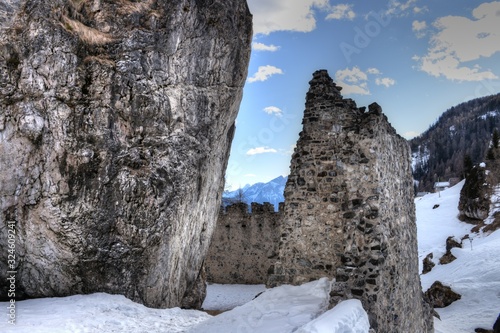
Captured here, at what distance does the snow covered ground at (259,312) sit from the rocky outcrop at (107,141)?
1.27 meters

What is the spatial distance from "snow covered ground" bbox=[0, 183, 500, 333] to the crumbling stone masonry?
46 cm

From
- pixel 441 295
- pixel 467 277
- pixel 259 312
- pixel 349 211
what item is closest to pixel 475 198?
pixel 467 277

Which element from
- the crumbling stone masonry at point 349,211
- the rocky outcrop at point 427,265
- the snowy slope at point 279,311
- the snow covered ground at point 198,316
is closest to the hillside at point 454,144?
the rocky outcrop at point 427,265

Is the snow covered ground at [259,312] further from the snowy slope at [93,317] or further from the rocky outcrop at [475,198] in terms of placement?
the rocky outcrop at [475,198]

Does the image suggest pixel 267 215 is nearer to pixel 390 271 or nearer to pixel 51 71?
pixel 51 71

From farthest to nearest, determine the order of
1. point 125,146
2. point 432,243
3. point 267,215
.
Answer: point 432,243
point 267,215
point 125,146

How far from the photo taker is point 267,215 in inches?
856

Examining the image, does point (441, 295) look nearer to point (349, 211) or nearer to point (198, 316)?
point (198, 316)

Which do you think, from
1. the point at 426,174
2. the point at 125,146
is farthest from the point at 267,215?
the point at 426,174

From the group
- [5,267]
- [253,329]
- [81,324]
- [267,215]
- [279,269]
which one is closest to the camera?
[253,329]

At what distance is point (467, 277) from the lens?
19625 millimetres

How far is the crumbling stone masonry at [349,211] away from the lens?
242 inches

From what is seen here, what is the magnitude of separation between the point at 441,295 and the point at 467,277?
2.76m

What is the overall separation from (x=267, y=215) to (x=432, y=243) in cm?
1999
